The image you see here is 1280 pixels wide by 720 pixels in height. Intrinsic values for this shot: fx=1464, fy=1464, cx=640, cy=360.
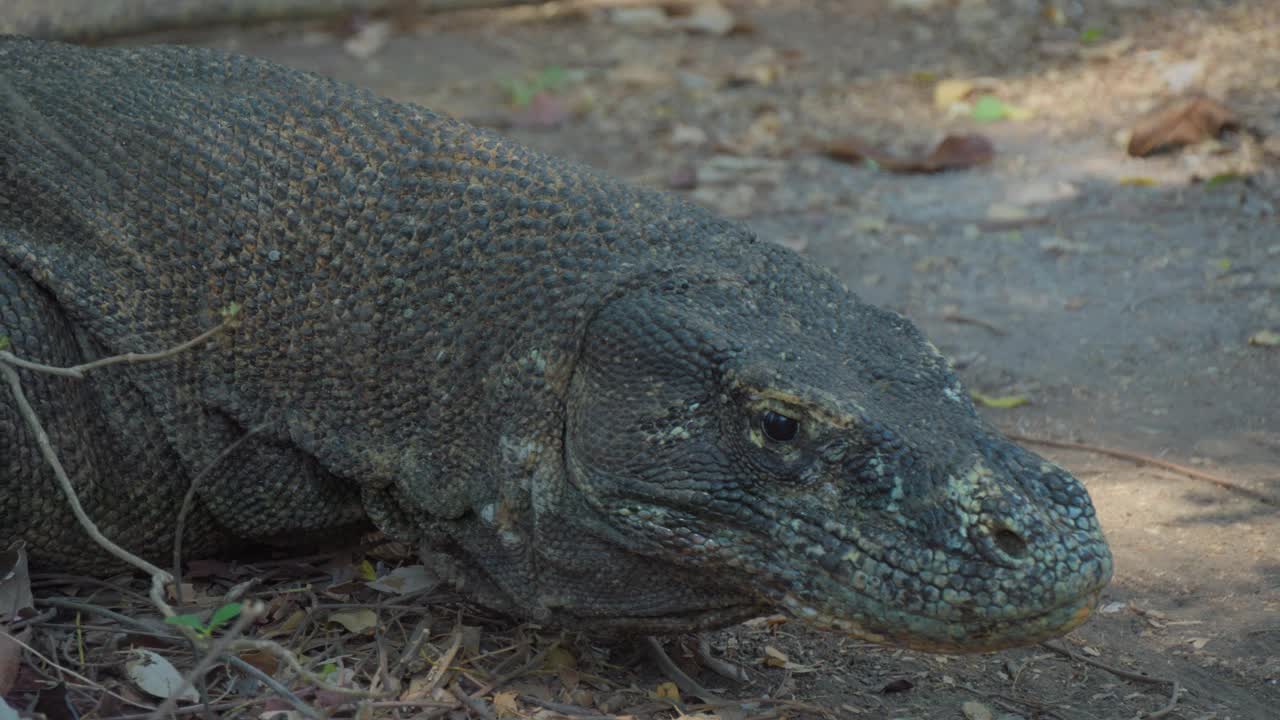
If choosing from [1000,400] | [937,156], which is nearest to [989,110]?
[937,156]

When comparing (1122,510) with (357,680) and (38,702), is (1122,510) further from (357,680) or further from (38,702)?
(38,702)

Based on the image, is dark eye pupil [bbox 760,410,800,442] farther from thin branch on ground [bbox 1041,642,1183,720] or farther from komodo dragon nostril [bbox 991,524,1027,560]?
thin branch on ground [bbox 1041,642,1183,720]

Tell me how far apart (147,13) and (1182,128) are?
5032 mm

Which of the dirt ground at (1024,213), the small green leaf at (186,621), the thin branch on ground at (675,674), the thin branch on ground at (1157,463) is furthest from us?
the thin branch on ground at (1157,463)

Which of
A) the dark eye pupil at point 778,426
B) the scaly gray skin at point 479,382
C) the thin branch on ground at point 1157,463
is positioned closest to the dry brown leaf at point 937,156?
the thin branch on ground at point 1157,463

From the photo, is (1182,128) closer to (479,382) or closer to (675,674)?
(675,674)

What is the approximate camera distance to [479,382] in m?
3.15

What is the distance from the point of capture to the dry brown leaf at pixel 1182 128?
7293mm

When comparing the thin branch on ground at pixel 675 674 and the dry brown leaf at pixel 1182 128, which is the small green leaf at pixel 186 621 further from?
the dry brown leaf at pixel 1182 128

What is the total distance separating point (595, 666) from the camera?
334cm

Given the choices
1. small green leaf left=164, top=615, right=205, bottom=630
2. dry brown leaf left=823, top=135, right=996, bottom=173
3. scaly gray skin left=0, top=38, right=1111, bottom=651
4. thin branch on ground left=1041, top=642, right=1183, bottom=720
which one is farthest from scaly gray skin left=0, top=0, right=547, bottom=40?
thin branch on ground left=1041, top=642, right=1183, bottom=720

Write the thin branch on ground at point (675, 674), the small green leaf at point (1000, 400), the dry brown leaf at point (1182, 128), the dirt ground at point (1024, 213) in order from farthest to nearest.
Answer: the dry brown leaf at point (1182, 128), the small green leaf at point (1000, 400), the dirt ground at point (1024, 213), the thin branch on ground at point (675, 674)

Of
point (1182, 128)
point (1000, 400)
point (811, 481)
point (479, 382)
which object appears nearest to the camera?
point (811, 481)

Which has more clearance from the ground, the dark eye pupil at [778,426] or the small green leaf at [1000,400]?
the dark eye pupil at [778,426]
